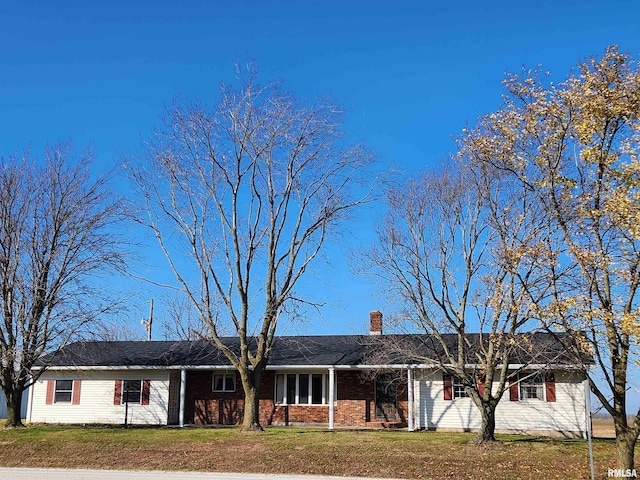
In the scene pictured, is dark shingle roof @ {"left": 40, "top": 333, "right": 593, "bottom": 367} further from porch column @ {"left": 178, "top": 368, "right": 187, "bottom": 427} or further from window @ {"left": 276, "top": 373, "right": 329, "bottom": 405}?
window @ {"left": 276, "top": 373, "right": 329, "bottom": 405}

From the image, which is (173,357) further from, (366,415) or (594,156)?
(594,156)

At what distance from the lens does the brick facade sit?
2809 cm

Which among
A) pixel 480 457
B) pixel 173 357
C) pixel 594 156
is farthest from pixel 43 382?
Answer: pixel 594 156

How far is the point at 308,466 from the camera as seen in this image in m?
18.9

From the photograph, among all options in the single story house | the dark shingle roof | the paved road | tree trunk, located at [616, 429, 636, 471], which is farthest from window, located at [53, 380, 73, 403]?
tree trunk, located at [616, 429, 636, 471]

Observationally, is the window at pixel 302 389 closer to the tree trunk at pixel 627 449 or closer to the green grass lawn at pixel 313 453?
the green grass lawn at pixel 313 453

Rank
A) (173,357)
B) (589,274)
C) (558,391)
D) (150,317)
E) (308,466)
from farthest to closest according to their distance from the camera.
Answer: (150,317) → (173,357) → (558,391) → (308,466) → (589,274)

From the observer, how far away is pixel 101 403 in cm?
3014

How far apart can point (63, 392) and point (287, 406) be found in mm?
10031

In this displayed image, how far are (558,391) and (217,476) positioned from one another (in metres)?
14.0

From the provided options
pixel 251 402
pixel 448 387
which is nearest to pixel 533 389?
pixel 448 387

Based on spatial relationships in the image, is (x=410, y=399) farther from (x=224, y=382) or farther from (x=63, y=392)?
(x=63, y=392)

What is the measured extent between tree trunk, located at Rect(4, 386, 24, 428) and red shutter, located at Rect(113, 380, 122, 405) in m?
4.29

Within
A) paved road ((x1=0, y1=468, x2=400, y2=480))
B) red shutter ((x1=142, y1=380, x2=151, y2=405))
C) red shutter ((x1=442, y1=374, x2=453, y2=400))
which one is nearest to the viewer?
paved road ((x1=0, y1=468, x2=400, y2=480))
